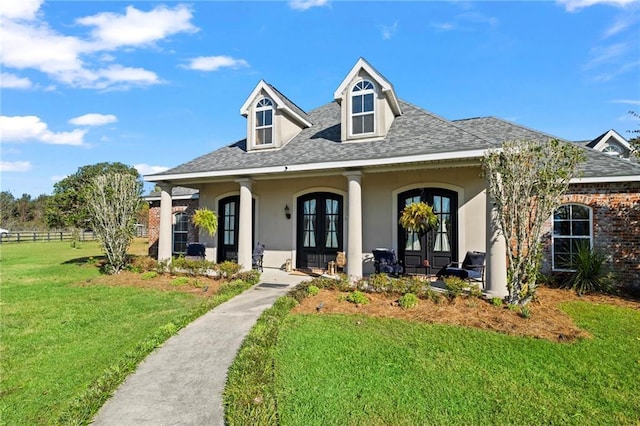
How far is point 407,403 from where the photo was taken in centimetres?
365

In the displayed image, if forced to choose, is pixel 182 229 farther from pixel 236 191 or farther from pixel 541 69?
pixel 541 69

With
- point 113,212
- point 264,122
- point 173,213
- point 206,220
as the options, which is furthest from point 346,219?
point 173,213

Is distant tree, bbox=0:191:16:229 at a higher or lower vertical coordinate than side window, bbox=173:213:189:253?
higher

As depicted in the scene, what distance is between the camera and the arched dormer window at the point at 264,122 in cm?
1185

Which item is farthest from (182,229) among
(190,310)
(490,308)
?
(490,308)

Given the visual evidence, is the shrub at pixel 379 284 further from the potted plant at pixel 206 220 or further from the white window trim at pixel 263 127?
the potted plant at pixel 206 220

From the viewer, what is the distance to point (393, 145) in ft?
30.9

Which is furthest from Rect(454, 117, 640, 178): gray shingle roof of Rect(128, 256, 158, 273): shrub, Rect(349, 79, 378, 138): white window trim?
Rect(128, 256, 158, 273): shrub

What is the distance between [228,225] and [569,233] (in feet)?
38.5

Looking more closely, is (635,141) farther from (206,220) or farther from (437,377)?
(206,220)

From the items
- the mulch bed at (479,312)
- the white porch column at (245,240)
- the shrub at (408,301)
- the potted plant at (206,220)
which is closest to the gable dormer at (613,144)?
the mulch bed at (479,312)

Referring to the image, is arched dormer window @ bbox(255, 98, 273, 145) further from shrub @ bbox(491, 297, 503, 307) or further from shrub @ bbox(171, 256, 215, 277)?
shrub @ bbox(491, 297, 503, 307)

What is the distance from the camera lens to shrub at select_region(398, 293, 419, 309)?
6.97m

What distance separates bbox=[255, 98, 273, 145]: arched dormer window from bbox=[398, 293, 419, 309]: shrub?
7.41m
